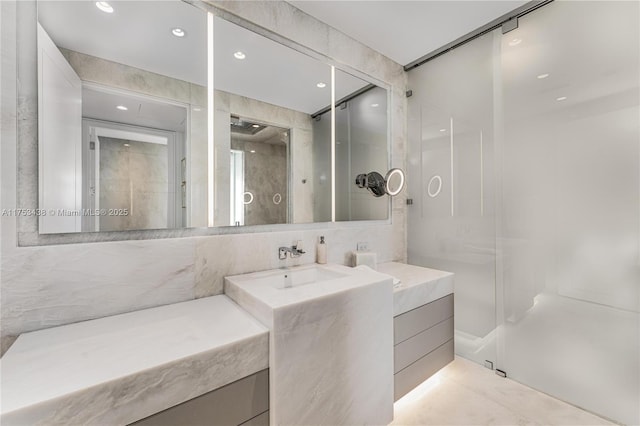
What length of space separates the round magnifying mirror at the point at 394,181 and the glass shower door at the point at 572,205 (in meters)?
0.67

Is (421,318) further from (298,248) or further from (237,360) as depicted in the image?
(237,360)

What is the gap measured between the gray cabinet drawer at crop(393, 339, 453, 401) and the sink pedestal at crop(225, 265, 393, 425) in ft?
0.38

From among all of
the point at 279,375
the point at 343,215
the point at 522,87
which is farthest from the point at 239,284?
the point at 522,87

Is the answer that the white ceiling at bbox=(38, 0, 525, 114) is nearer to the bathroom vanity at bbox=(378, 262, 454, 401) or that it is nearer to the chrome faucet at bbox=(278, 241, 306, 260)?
the chrome faucet at bbox=(278, 241, 306, 260)

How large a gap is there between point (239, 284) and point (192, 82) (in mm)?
1031

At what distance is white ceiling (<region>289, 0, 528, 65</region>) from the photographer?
5.43ft

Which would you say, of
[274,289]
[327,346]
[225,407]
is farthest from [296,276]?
[225,407]

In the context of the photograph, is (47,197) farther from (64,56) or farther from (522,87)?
(522,87)

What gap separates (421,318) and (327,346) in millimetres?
754

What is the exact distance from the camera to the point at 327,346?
3.57ft

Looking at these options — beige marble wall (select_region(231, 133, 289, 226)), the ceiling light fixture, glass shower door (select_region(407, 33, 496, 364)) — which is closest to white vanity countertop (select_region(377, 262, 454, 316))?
glass shower door (select_region(407, 33, 496, 364))

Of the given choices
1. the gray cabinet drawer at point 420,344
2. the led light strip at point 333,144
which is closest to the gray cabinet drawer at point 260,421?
the gray cabinet drawer at point 420,344

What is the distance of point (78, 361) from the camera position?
77 cm

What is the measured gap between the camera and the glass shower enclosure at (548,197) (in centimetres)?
136
